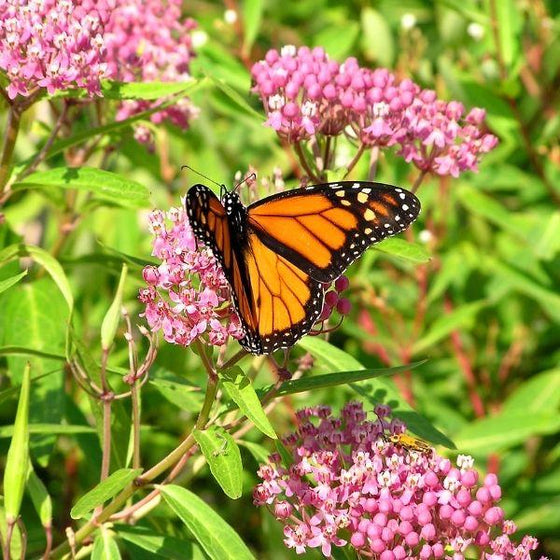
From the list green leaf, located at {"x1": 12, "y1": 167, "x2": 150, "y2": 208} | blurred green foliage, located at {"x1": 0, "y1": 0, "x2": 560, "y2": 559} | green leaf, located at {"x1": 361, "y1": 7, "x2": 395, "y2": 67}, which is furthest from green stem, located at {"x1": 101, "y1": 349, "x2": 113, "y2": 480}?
green leaf, located at {"x1": 361, "y1": 7, "x2": 395, "y2": 67}

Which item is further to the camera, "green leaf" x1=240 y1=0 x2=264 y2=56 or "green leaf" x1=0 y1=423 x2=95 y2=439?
"green leaf" x1=240 y1=0 x2=264 y2=56

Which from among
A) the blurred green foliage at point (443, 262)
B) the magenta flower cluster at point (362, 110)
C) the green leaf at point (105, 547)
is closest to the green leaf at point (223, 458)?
the green leaf at point (105, 547)

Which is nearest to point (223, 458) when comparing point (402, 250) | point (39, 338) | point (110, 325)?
point (110, 325)

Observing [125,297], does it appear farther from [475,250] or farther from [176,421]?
[475,250]

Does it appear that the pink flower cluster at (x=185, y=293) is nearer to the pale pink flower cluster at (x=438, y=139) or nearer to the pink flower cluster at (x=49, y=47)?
the pink flower cluster at (x=49, y=47)

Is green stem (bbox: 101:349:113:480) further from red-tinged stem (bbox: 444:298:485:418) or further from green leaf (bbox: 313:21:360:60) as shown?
green leaf (bbox: 313:21:360:60)

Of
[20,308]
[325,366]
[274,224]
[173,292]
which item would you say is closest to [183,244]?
[173,292]
